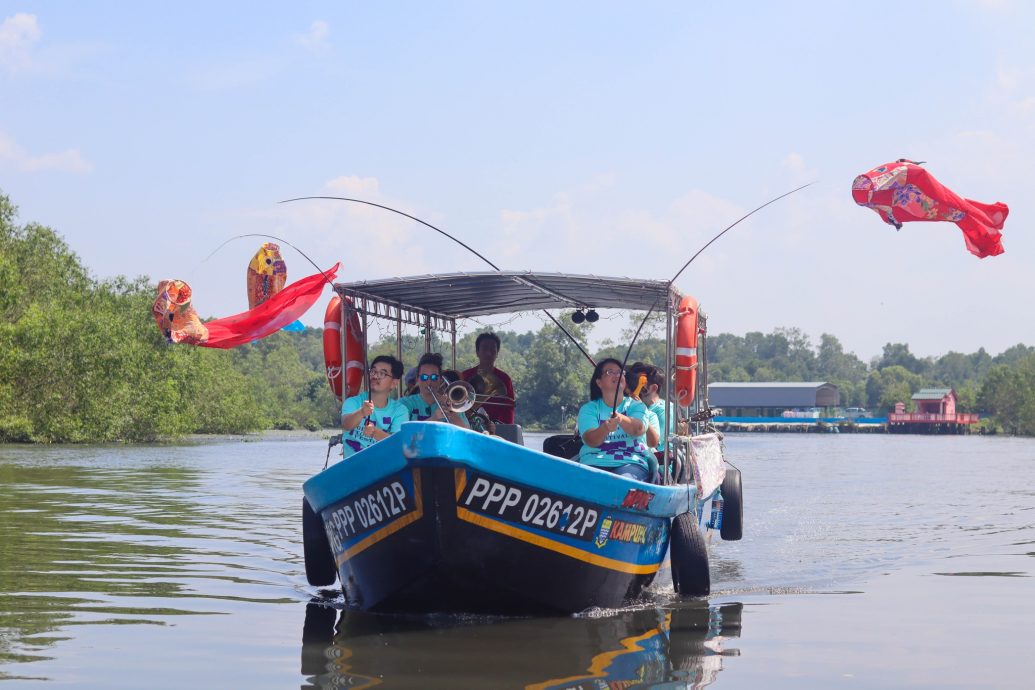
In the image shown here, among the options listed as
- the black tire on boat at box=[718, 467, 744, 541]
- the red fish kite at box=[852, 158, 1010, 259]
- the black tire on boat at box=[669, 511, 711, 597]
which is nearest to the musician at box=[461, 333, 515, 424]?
the black tire on boat at box=[669, 511, 711, 597]

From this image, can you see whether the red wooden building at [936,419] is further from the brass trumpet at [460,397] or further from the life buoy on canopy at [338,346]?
the brass trumpet at [460,397]

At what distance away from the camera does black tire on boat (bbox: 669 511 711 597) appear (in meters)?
9.97

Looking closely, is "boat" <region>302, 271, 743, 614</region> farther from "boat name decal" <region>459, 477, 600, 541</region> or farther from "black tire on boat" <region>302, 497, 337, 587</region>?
"black tire on boat" <region>302, 497, 337, 587</region>

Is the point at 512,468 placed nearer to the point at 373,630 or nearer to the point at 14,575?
the point at 373,630

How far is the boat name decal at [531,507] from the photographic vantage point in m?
7.96

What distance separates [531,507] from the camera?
8.12m

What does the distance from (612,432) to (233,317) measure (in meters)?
3.80

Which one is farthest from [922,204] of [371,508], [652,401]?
[371,508]

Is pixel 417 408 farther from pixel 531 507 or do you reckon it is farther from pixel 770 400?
pixel 770 400

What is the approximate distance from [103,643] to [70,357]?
43.3 metres

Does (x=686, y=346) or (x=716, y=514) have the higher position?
(x=686, y=346)

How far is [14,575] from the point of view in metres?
10.4

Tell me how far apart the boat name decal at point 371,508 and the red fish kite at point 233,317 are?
2.51m

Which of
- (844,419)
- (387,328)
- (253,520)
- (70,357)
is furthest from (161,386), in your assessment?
(844,419)
